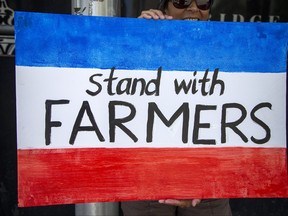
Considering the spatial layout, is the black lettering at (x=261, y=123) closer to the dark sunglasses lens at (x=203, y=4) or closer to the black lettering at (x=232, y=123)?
the black lettering at (x=232, y=123)

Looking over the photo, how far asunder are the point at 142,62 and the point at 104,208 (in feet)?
1.51

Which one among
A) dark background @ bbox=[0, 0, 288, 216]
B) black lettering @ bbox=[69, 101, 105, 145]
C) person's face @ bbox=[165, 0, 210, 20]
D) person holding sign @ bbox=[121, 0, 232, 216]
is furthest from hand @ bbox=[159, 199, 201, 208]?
dark background @ bbox=[0, 0, 288, 216]

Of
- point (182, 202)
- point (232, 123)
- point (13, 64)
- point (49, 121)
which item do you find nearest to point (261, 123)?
point (232, 123)

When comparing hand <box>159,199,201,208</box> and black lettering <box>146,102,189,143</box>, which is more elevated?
black lettering <box>146,102,189,143</box>

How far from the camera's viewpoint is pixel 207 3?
1.24m

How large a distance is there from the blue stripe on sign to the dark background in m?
0.89

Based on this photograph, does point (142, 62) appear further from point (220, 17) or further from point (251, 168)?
point (220, 17)

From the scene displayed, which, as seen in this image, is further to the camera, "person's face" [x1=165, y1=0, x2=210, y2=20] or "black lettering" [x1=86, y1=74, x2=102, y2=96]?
"person's face" [x1=165, y1=0, x2=210, y2=20]

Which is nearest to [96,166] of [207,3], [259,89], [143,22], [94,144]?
[94,144]

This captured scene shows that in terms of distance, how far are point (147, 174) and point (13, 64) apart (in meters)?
1.14

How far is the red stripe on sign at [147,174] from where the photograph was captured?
1.04 metres

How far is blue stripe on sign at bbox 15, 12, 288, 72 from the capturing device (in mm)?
1001

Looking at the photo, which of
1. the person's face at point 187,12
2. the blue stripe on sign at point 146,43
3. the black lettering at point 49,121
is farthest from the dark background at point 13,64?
the black lettering at point 49,121

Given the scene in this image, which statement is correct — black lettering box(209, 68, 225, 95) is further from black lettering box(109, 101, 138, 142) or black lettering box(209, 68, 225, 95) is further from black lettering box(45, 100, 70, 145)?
black lettering box(45, 100, 70, 145)
